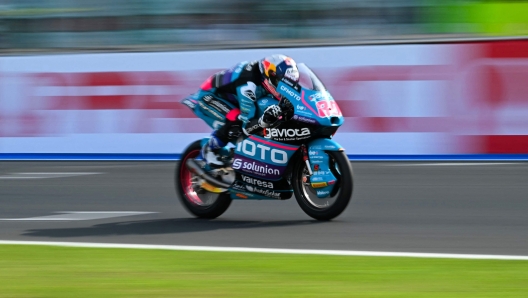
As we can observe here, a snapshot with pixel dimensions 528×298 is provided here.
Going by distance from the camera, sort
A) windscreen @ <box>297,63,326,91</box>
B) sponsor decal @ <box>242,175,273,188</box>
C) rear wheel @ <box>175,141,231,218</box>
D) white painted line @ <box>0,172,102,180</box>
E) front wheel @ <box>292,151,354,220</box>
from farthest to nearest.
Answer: white painted line @ <box>0,172,102,180</box> < rear wheel @ <box>175,141,231,218</box> < sponsor decal @ <box>242,175,273,188</box> < windscreen @ <box>297,63,326,91</box> < front wheel @ <box>292,151,354,220</box>

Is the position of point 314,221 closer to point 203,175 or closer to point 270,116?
point 270,116

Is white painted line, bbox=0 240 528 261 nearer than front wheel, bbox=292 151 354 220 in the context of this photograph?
Yes

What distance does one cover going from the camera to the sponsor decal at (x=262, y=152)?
29.1 feet

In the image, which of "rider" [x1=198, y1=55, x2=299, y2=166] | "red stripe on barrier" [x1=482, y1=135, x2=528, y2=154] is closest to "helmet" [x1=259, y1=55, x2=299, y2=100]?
"rider" [x1=198, y1=55, x2=299, y2=166]

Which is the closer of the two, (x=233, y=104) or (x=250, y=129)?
(x=250, y=129)

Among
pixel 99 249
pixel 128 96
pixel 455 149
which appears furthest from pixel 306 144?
pixel 128 96

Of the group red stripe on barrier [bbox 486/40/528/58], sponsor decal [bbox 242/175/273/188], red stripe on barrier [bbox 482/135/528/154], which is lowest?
sponsor decal [bbox 242/175/273/188]

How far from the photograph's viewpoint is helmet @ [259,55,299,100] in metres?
8.70

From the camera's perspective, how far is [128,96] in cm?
1719

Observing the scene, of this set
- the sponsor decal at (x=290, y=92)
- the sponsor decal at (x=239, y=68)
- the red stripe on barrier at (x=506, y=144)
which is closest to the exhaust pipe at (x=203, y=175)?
the sponsor decal at (x=239, y=68)

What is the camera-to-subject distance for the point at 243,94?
8.95m

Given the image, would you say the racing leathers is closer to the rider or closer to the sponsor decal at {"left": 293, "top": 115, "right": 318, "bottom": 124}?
the rider

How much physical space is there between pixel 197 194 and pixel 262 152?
879 mm

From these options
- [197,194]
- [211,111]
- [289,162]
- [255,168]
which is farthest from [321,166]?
[197,194]
